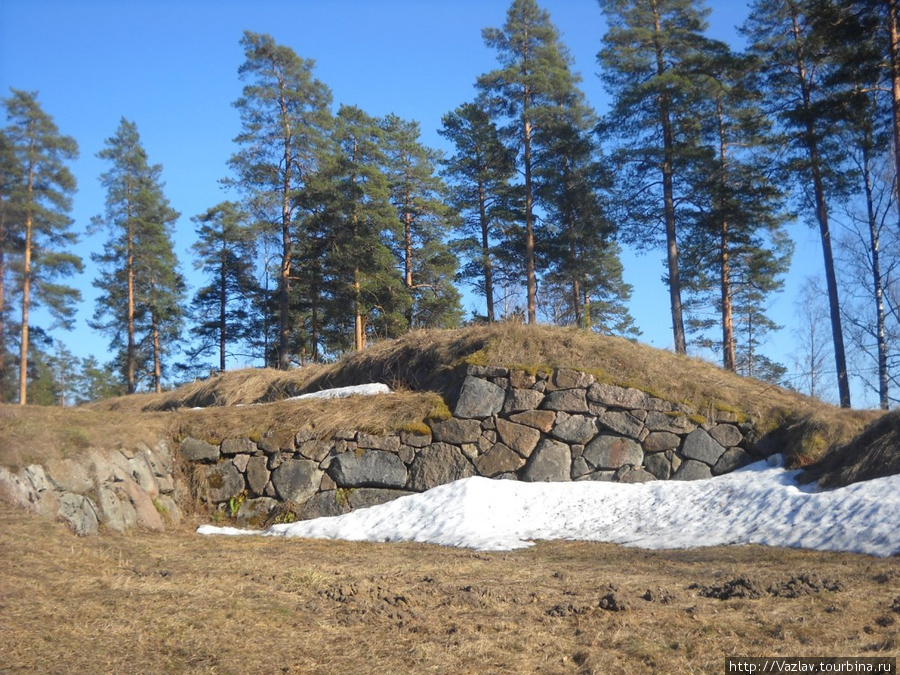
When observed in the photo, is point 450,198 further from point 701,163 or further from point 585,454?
point 585,454

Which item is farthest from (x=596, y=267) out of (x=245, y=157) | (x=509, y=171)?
(x=245, y=157)

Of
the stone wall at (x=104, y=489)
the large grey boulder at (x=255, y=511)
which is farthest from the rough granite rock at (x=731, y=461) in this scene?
the stone wall at (x=104, y=489)

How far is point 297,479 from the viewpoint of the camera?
36.7ft

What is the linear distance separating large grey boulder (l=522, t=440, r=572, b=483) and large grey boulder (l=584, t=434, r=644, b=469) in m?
0.33

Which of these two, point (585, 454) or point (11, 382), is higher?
point (11, 382)

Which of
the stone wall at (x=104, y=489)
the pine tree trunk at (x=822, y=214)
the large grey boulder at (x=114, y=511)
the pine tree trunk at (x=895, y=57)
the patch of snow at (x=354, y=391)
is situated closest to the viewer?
the stone wall at (x=104, y=489)

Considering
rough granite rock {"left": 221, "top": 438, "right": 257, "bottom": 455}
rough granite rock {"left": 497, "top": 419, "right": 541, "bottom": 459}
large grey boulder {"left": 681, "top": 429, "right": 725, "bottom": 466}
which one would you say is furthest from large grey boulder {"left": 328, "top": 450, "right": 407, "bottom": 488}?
large grey boulder {"left": 681, "top": 429, "right": 725, "bottom": 466}

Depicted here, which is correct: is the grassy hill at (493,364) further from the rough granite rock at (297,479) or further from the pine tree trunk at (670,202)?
the pine tree trunk at (670,202)

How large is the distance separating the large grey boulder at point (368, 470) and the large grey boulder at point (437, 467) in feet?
0.62

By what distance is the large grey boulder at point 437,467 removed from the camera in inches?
438

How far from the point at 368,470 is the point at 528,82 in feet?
55.0

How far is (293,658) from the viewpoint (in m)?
4.20

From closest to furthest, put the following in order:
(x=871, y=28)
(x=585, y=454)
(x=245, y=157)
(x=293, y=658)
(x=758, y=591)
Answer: (x=293, y=658)
(x=758, y=591)
(x=585, y=454)
(x=871, y=28)
(x=245, y=157)

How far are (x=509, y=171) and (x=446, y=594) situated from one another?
Answer: 69.4ft
